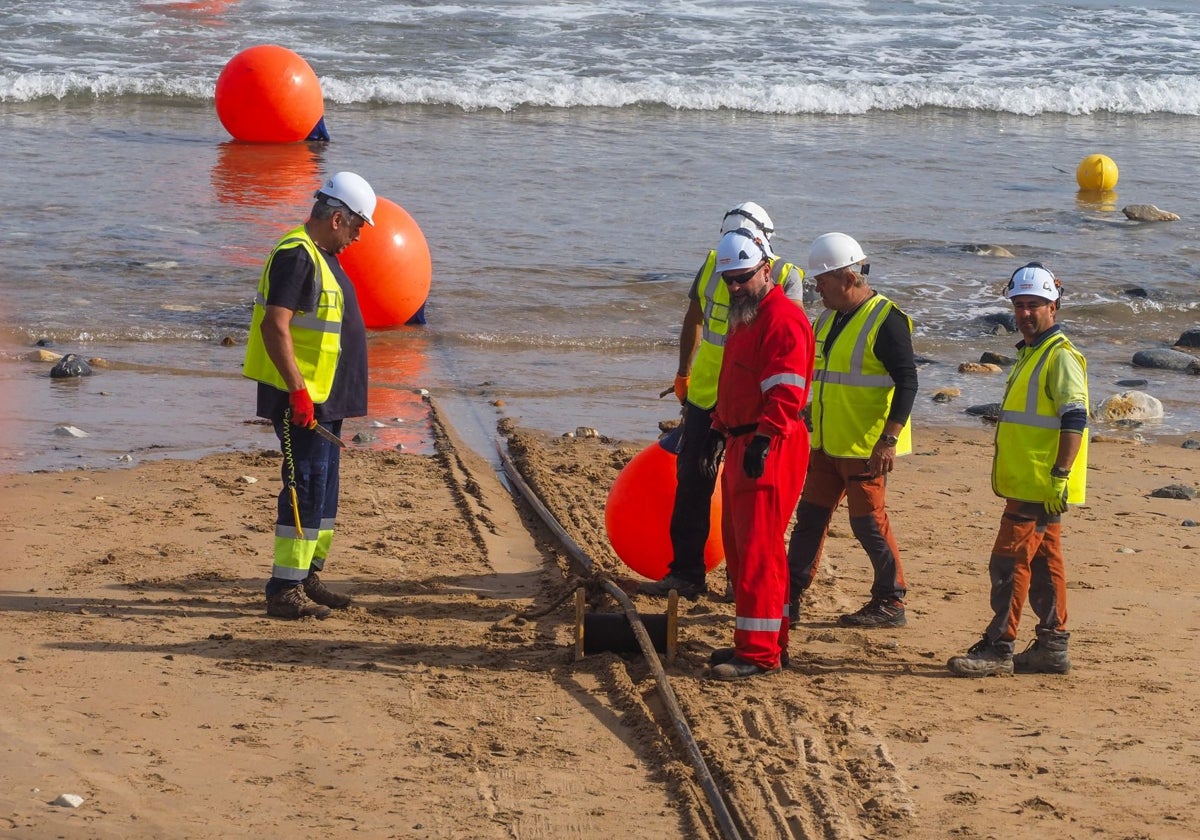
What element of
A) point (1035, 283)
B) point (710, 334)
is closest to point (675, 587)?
point (710, 334)

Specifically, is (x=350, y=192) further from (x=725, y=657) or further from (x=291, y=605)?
(x=725, y=657)

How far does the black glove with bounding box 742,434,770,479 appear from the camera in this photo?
6.28 m

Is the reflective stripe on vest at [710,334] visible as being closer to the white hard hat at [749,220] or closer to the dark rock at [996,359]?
the white hard hat at [749,220]

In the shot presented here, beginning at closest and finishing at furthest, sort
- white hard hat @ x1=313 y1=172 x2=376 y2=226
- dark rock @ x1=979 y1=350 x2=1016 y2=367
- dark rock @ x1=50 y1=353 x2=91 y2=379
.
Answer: white hard hat @ x1=313 y1=172 x2=376 y2=226
dark rock @ x1=50 y1=353 x2=91 y2=379
dark rock @ x1=979 y1=350 x2=1016 y2=367

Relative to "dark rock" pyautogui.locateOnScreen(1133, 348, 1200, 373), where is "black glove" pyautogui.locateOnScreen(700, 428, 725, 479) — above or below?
above

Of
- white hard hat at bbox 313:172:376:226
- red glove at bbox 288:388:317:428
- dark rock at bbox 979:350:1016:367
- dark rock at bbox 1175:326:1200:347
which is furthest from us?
dark rock at bbox 1175:326:1200:347

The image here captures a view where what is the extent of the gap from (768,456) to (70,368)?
659 centimetres

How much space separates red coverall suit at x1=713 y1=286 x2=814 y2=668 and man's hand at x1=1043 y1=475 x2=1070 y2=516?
102 centimetres

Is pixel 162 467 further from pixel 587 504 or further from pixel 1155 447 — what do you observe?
pixel 1155 447

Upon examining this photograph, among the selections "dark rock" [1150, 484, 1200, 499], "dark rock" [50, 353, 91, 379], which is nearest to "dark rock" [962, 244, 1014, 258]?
"dark rock" [1150, 484, 1200, 499]

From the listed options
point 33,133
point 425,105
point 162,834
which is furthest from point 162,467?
point 425,105

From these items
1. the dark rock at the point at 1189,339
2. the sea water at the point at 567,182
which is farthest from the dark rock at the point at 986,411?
the dark rock at the point at 1189,339

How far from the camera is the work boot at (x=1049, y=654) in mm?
6734

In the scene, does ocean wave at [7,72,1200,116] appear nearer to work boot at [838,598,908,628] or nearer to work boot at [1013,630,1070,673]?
work boot at [838,598,908,628]
